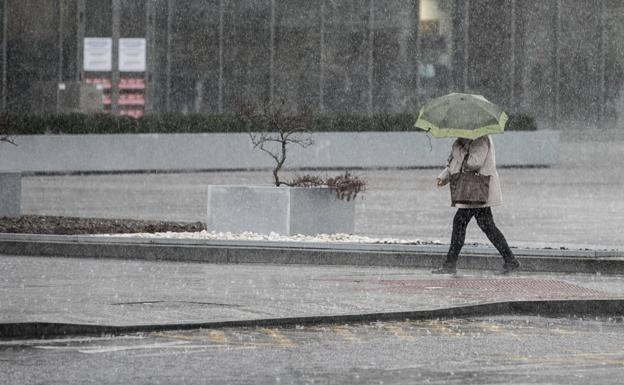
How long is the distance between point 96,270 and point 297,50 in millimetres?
32995

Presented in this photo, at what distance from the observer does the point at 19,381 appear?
9117mm

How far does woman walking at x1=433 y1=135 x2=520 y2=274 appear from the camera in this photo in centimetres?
1605

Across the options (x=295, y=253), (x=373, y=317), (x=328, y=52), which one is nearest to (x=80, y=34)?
(x=328, y=52)

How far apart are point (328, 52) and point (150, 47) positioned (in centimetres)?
522

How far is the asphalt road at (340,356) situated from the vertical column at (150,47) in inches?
1389

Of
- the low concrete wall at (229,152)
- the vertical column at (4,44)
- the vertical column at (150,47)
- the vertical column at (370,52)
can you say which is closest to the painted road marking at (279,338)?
the low concrete wall at (229,152)

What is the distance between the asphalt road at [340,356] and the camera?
30.8ft

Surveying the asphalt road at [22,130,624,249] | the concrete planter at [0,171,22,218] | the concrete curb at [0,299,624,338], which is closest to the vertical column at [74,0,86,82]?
the asphalt road at [22,130,624,249]

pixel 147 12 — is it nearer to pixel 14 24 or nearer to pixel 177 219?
pixel 14 24

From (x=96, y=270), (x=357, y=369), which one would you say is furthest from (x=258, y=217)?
(x=357, y=369)

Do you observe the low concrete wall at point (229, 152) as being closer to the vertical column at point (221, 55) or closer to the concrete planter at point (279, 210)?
the vertical column at point (221, 55)

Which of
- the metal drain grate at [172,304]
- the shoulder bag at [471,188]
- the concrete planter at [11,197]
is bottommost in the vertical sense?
the metal drain grate at [172,304]

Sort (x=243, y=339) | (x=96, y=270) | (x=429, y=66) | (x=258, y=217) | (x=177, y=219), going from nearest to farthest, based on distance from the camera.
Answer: (x=243, y=339), (x=96, y=270), (x=258, y=217), (x=177, y=219), (x=429, y=66)

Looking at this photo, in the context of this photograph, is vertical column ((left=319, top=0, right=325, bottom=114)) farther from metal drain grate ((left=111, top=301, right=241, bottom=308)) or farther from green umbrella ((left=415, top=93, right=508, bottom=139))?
metal drain grate ((left=111, top=301, right=241, bottom=308))
